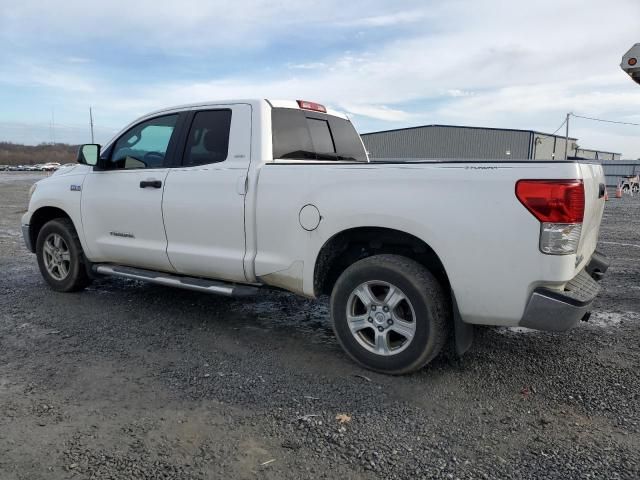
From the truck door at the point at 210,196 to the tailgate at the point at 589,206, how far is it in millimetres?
2419

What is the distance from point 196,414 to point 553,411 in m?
2.16

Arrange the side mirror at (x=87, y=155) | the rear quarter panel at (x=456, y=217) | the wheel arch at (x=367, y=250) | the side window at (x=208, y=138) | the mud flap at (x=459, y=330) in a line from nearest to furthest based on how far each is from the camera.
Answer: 1. the rear quarter panel at (x=456, y=217)
2. the mud flap at (x=459, y=330)
3. the wheel arch at (x=367, y=250)
4. the side window at (x=208, y=138)
5. the side mirror at (x=87, y=155)

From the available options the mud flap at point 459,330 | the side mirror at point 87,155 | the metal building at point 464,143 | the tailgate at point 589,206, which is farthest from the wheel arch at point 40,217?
the metal building at point 464,143

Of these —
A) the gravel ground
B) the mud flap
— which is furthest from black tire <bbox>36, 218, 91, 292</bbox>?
the mud flap

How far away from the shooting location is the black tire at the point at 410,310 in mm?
3412

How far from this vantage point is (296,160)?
4520 mm

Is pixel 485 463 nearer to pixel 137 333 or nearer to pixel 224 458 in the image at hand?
pixel 224 458

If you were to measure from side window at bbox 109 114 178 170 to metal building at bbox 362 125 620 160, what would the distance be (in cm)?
3601

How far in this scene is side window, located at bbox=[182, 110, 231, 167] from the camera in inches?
175

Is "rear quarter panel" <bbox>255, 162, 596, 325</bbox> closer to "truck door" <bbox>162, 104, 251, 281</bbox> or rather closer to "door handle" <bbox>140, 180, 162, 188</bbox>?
"truck door" <bbox>162, 104, 251, 281</bbox>

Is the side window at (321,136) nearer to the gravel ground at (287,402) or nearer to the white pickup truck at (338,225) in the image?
the white pickup truck at (338,225)

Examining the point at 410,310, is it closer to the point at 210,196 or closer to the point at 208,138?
the point at 210,196

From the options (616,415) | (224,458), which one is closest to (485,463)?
(616,415)

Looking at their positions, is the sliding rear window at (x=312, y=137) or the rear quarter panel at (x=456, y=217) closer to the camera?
the rear quarter panel at (x=456, y=217)
